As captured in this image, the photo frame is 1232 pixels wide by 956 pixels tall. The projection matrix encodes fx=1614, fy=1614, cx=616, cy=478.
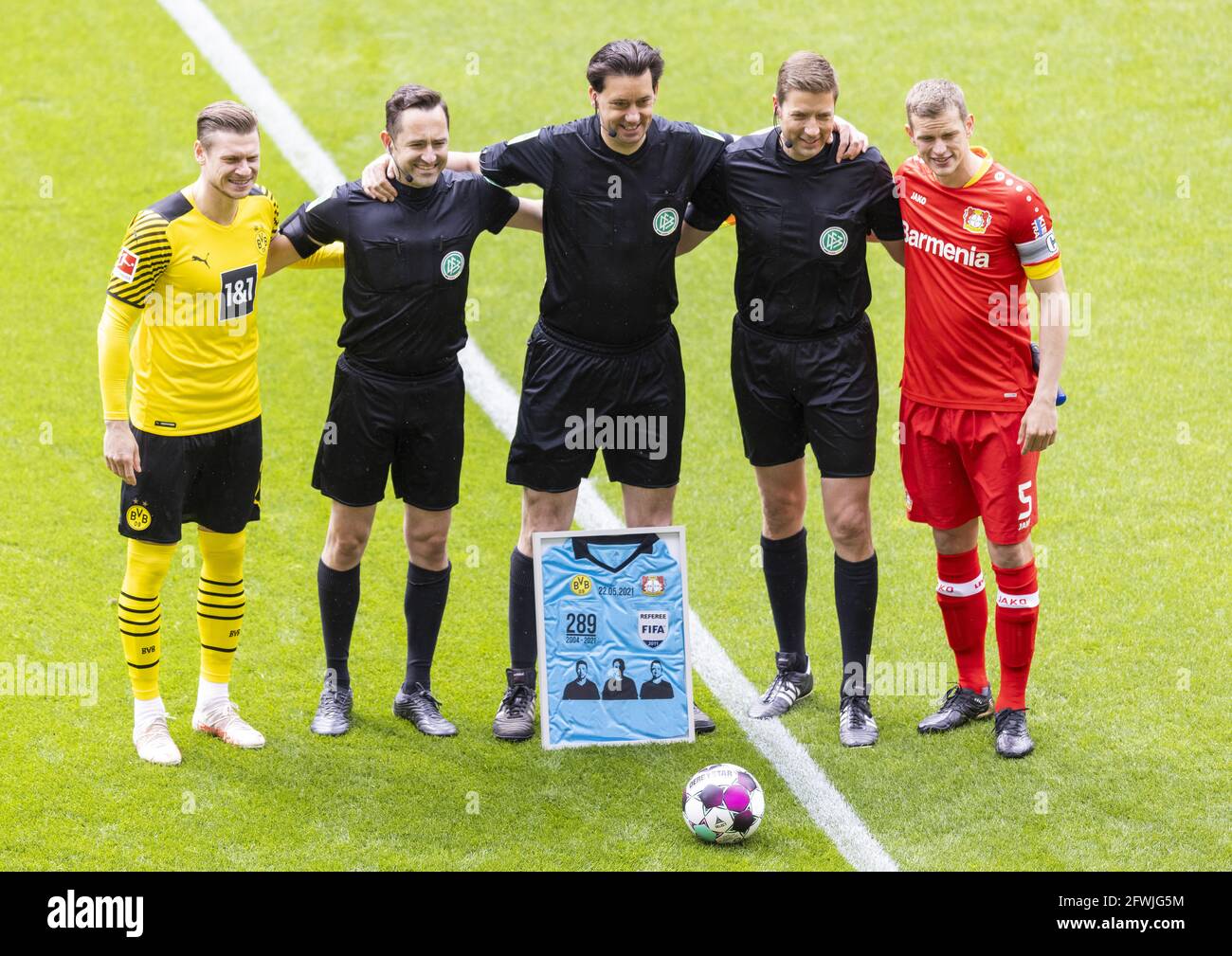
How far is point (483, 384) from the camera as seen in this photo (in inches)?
381

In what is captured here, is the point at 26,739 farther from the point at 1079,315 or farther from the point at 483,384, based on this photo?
the point at 1079,315

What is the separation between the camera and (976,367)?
20.5ft

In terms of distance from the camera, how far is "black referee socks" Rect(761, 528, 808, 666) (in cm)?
689

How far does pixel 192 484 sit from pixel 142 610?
21.5 inches

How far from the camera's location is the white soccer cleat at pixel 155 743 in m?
6.39

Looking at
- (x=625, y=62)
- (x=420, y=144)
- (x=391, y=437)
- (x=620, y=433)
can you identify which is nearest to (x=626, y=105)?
(x=625, y=62)

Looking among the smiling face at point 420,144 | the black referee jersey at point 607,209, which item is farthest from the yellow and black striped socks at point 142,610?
the black referee jersey at point 607,209

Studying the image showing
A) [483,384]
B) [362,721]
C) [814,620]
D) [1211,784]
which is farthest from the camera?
[483,384]

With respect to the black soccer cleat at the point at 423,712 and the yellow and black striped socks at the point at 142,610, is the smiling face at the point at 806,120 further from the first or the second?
the yellow and black striped socks at the point at 142,610

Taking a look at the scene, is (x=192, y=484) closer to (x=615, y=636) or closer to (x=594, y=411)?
(x=594, y=411)

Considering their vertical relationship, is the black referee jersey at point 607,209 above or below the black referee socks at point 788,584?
above

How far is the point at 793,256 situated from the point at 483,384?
147 inches

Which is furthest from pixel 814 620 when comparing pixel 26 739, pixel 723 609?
pixel 26 739

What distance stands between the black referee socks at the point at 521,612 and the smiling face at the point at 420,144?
164cm
